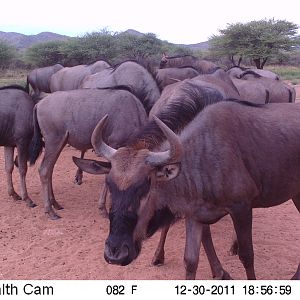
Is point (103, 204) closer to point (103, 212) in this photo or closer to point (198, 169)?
point (103, 212)

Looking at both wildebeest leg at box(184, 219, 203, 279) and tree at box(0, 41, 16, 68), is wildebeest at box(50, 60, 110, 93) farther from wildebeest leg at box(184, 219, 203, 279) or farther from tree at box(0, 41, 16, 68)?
tree at box(0, 41, 16, 68)

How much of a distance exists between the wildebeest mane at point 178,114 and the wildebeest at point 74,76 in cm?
861

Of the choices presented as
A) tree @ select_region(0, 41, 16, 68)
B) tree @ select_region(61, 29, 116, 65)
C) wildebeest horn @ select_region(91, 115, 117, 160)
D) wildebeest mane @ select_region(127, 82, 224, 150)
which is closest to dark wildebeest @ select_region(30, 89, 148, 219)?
wildebeest mane @ select_region(127, 82, 224, 150)

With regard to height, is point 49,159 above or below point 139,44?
above

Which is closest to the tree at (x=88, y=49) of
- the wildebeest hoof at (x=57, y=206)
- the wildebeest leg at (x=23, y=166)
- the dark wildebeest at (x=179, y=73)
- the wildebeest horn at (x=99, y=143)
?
the dark wildebeest at (x=179, y=73)

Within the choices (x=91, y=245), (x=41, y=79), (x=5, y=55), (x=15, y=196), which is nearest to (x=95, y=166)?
(x=91, y=245)

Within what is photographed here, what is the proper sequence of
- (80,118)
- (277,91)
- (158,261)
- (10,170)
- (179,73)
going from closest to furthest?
1. (158,261)
2. (80,118)
3. (10,170)
4. (277,91)
5. (179,73)

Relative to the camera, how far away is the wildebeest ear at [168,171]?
3385 mm

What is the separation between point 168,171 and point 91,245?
251cm

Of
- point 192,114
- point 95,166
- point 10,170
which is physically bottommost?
point 10,170

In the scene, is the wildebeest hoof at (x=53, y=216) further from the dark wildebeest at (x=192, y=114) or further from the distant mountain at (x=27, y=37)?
the distant mountain at (x=27, y=37)

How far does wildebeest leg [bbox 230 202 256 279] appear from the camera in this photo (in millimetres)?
3816

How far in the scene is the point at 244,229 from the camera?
3.92m
